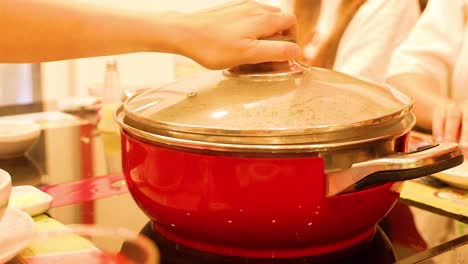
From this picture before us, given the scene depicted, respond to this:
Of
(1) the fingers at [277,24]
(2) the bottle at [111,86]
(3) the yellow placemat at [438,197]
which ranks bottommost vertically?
(2) the bottle at [111,86]

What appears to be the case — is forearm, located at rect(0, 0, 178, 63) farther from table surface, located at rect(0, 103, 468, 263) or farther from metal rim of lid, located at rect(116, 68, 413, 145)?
table surface, located at rect(0, 103, 468, 263)

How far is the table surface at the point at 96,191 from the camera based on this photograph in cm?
65

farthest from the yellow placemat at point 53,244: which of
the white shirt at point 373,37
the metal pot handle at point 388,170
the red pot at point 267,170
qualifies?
the white shirt at point 373,37

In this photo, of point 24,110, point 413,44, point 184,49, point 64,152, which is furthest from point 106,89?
point 184,49

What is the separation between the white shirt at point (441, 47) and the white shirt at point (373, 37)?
26 cm

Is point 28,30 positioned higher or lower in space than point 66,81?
higher

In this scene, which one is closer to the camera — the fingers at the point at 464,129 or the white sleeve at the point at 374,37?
the fingers at the point at 464,129

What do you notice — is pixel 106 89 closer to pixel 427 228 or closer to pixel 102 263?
pixel 427 228

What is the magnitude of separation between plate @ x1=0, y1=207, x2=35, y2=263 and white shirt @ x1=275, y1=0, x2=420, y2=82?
139 cm

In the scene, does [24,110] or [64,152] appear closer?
[64,152]

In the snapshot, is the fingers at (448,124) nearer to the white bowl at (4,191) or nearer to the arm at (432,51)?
the arm at (432,51)

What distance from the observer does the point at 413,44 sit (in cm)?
161

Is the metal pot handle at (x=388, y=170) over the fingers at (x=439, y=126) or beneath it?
over

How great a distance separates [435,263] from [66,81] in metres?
2.59
